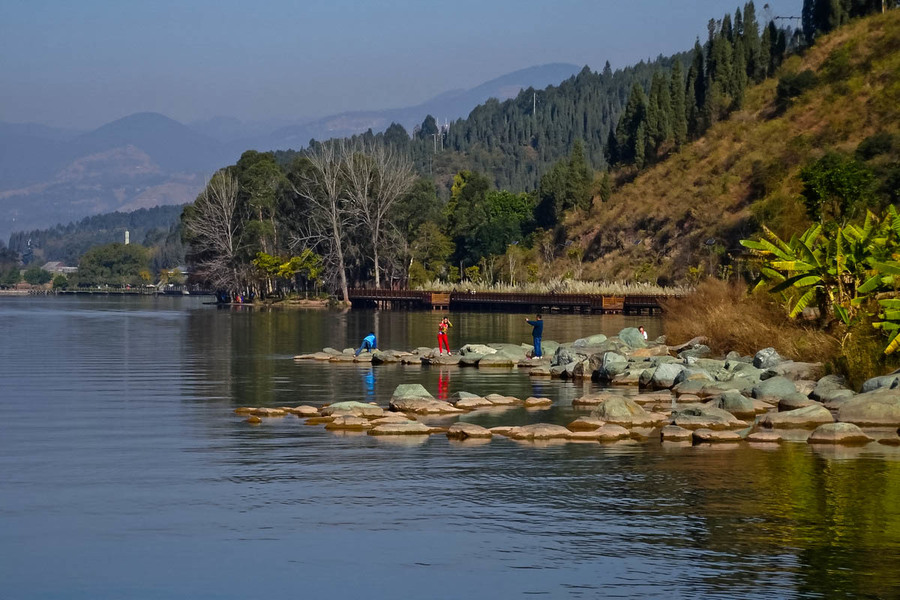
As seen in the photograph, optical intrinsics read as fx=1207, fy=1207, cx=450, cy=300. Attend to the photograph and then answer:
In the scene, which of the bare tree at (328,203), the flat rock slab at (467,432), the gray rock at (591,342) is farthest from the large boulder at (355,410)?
the bare tree at (328,203)

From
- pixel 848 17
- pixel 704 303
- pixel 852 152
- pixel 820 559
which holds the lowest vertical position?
pixel 820 559

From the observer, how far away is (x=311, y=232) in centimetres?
12681

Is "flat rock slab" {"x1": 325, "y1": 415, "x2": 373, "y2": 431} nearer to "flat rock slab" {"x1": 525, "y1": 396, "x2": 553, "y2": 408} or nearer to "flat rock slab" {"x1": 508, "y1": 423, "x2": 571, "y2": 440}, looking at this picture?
"flat rock slab" {"x1": 508, "y1": 423, "x2": 571, "y2": 440}

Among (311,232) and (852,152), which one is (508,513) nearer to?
(852,152)

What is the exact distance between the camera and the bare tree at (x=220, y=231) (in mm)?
129375

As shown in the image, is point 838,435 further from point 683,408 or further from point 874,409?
point 683,408

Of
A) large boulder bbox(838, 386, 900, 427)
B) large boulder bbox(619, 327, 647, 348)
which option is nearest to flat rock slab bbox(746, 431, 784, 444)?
large boulder bbox(838, 386, 900, 427)

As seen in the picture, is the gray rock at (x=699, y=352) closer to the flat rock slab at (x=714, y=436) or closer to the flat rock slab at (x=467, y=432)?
the flat rock slab at (x=714, y=436)

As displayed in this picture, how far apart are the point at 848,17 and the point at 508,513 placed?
346 ft

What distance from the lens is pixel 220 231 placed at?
5207 inches

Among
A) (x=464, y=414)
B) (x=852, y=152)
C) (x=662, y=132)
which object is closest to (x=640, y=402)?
(x=464, y=414)

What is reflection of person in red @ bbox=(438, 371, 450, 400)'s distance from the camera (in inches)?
1248

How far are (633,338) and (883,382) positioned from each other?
18909 mm

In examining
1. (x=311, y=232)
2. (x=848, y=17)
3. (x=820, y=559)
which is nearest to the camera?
(x=820, y=559)
